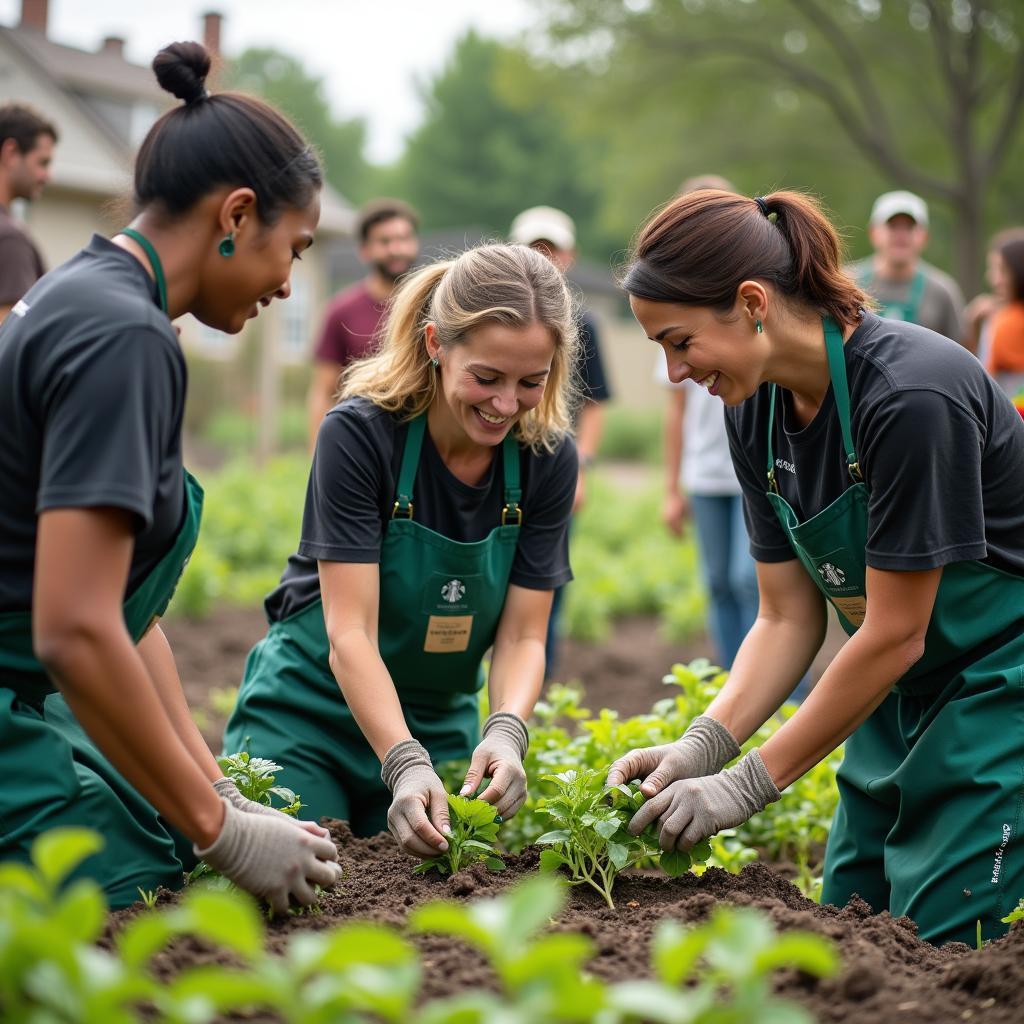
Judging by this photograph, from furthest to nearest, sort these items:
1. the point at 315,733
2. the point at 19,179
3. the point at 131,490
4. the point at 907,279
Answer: the point at 907,279 < the point at 19,179 < the point at 315,733 < the point at 131,490

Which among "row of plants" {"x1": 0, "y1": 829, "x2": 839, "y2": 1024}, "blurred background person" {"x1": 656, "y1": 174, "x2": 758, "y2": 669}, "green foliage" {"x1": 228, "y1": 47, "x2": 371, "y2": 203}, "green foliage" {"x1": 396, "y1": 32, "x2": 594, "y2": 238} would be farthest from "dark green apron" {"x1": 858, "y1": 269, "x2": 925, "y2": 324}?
"green foliage" {"x1": 228, "y1": 47, "x2": 371, "y2": 203}

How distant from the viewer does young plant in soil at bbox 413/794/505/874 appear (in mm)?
2664

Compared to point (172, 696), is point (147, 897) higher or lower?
lower

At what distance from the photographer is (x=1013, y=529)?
9.12ft

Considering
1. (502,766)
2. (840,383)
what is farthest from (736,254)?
(502,766)

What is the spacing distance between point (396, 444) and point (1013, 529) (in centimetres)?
144

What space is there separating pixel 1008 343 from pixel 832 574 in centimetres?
381

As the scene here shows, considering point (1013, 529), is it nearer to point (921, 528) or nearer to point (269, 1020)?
point (921, 528)

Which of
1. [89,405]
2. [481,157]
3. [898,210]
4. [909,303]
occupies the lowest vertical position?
[89,405]

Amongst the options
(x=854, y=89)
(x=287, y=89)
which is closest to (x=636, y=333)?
(x=854, y=89)

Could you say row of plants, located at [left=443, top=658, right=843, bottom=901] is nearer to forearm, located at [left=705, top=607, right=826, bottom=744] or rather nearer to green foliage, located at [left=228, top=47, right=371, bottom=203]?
forearm, located at [left=705, top=607, right=826, bottom=744]

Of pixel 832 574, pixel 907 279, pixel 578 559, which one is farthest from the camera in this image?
pixel 578 559

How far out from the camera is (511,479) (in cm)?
323

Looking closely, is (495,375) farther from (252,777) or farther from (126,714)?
(126,714)
